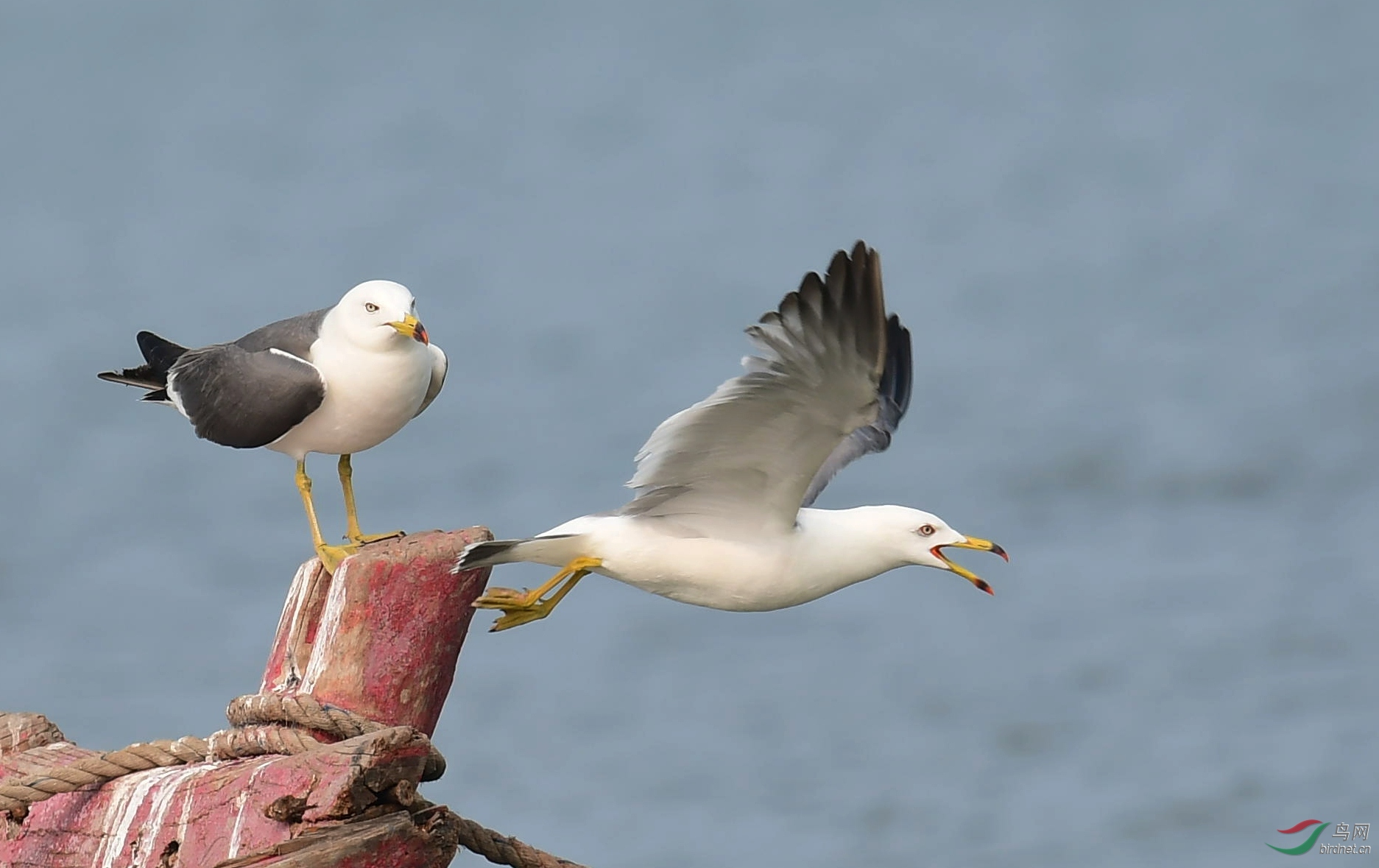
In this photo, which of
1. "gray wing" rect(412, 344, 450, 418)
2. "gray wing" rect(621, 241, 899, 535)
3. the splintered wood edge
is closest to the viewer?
the splintered wood edge

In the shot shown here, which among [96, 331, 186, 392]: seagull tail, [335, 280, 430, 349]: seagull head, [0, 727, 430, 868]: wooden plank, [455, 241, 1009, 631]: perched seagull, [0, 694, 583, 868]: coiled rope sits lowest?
[0, 727, 430, 868]: wooden plank

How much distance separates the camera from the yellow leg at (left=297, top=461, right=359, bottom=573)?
4543 millimetres

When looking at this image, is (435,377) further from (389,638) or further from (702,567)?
(389,638)

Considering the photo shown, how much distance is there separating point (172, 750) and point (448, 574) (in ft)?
2.31

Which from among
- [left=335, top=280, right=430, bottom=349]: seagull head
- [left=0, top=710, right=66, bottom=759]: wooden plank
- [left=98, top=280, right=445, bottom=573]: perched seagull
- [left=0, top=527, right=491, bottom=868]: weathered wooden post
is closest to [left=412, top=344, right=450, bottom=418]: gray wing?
[left=98, top=280, right=445, bottom=573]: perched seagull

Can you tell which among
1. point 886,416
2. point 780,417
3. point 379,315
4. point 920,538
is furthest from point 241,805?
point 886,416

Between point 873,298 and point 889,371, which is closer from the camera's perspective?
point 873,298

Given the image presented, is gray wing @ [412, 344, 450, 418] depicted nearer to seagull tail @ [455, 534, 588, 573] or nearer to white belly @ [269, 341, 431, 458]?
white belly @ [269, 341, 431, 458]

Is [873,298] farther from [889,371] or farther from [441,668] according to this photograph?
[441,668]

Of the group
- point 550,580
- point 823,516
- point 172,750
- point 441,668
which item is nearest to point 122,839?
point 172,750

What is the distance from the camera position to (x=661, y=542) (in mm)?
4816

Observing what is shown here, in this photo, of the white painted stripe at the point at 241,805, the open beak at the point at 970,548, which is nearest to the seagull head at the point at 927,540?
the open beak at the point at 970,548

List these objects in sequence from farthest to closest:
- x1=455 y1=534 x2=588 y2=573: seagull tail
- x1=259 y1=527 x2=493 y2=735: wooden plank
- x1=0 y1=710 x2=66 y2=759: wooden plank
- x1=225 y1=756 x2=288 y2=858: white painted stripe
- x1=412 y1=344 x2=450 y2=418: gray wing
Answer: x1=412 y1=344 x2=450 y2=418: gray wing
x1=0 y1=710 x2=66 y2=759: wooden plank
x1=455 y1=534 x2=588 y2=573: seagull tail
x1=259 y1=527 x2=493 y2=735: wooden plank
x1=225 y1=756 x2=288 y2=858: white painted stripe

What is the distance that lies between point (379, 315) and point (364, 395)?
0.22 m
